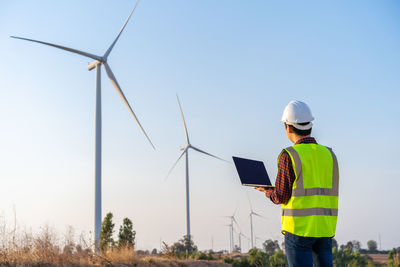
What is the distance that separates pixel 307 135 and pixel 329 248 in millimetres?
1063

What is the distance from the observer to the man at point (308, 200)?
357 centimetres

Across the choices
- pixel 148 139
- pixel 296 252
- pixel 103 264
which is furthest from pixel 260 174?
pixel 148 139

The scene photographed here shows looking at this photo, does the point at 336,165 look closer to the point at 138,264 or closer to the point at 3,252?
the point at 3,252

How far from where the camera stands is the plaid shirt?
3658 mm

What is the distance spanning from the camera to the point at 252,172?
4336 mm

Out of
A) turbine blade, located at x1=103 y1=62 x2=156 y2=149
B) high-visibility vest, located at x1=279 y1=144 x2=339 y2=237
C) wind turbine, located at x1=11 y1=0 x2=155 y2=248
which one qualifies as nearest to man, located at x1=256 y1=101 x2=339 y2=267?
high-visibility vest, located at x1=279 y1=144 x2=339 y2=237

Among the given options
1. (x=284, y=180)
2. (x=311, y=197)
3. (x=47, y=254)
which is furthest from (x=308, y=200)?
(x=47, y=254)

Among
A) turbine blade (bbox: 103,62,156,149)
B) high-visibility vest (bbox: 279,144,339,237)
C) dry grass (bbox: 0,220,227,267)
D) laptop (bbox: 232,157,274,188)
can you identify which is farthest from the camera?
turbine blade (bbox: 103,62,156,149)

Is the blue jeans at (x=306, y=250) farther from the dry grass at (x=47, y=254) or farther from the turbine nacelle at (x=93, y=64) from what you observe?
the turbine nacelle at (x=93, y=64)

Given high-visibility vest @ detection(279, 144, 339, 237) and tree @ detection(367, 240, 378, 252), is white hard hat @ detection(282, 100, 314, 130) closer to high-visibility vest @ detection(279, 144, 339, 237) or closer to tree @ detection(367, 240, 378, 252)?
high-visibility vest @ detection(279, 144, 339, 237)

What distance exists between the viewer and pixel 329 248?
12.3 ft

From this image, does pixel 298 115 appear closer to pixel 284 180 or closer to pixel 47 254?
pixel 284 180

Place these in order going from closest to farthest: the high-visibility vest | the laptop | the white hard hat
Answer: the high-visibility vest < the white hard hat < the laptop

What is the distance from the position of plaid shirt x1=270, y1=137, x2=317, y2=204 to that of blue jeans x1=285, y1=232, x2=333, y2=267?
320 millimetres
